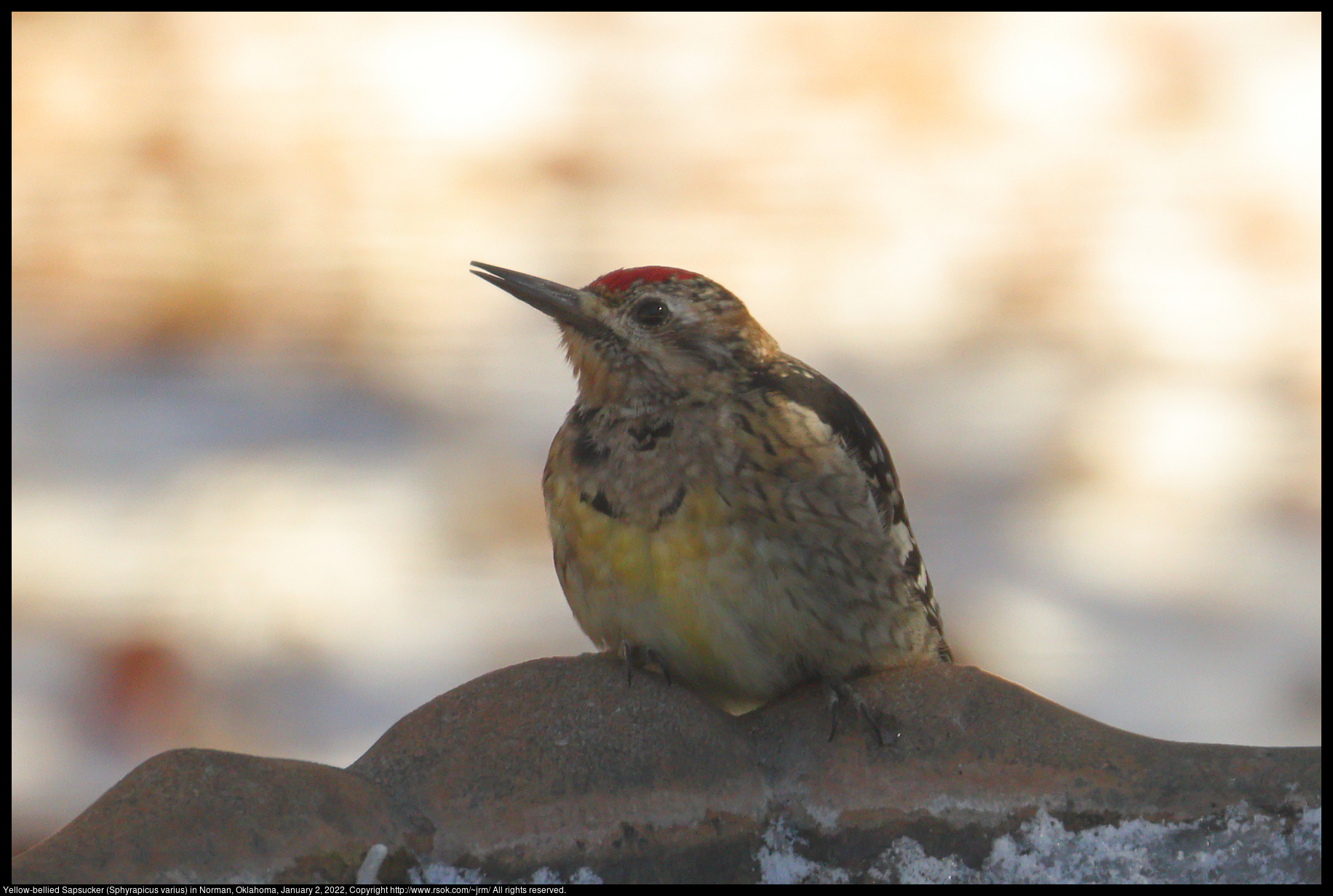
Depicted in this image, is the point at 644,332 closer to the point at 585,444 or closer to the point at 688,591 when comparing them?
the point at 585,444

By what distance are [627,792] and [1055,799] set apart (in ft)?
2.19

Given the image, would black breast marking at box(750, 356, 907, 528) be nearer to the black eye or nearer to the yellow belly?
the black eye

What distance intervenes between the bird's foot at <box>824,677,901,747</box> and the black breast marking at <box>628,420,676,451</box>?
21.8 inches

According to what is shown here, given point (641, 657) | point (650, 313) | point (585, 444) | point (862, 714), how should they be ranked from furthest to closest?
1. point (650, 313)
2. point (585, 444)
3. point (641, 657)
4. point (862, 714)

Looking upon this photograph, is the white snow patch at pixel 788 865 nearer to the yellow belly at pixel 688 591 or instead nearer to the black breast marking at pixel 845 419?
the yellow belly at pixel 688 591

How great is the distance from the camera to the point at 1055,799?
1886mm

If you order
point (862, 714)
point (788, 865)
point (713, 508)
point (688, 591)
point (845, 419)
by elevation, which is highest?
point (845, 419)

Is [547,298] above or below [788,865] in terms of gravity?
above

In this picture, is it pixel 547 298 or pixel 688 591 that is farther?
pixel 547 298

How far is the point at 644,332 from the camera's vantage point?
2490 mm

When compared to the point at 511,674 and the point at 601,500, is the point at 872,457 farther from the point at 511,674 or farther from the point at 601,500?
the point at 511,674

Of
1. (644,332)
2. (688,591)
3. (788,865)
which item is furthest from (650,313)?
(788,865)

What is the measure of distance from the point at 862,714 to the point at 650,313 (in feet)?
3.04

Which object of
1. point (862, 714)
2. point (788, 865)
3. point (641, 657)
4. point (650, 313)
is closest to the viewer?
point (788, 865)
